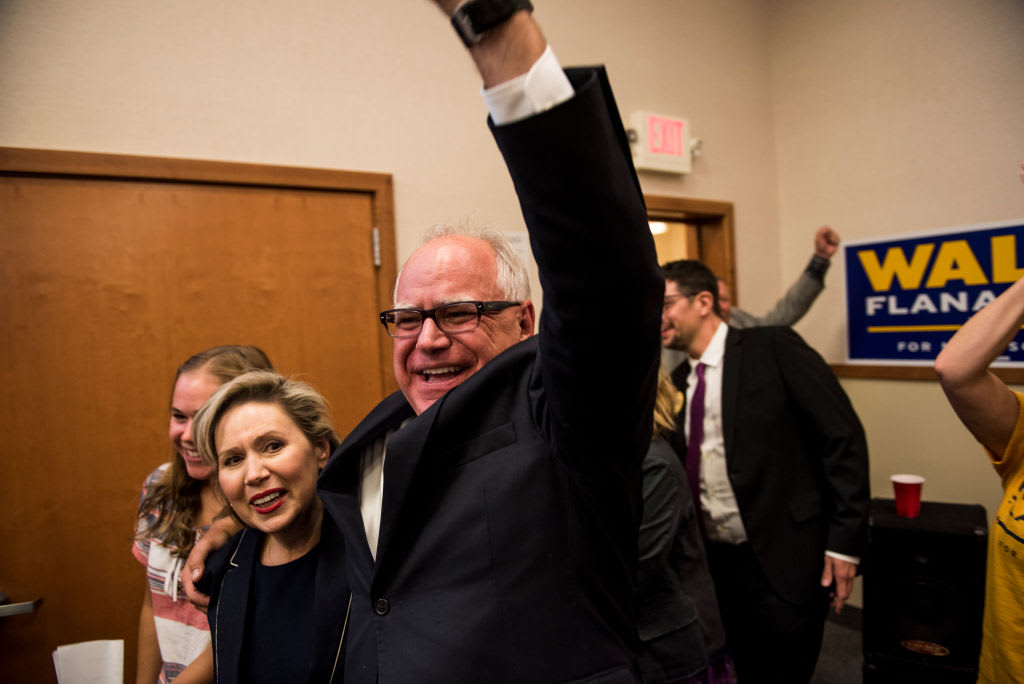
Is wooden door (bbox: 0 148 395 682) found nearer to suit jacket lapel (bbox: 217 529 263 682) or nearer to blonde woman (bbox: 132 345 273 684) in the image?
blonde woman (bbox: 132 345 273 684)

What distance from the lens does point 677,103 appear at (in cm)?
317

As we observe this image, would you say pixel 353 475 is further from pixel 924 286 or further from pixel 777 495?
pixel 924 286

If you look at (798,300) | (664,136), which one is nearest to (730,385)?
(798,300)

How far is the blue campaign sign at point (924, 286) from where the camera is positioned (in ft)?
8.51

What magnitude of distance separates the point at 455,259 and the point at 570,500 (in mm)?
401

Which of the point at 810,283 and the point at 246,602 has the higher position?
the point at 810,283

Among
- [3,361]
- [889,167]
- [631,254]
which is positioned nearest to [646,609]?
[631,254]

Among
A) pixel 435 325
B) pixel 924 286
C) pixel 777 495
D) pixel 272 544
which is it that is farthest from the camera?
pixel 924 286

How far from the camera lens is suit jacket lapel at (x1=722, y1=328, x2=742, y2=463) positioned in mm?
2086

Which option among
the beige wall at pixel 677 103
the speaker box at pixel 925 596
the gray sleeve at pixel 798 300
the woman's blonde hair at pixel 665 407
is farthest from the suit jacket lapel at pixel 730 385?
the beige wall at pixel 677 103

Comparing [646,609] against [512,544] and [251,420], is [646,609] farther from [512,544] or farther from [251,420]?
[251,420]

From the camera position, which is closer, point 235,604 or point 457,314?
point 457,314

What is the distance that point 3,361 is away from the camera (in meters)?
1.75

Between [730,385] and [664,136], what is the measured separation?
1.51m
